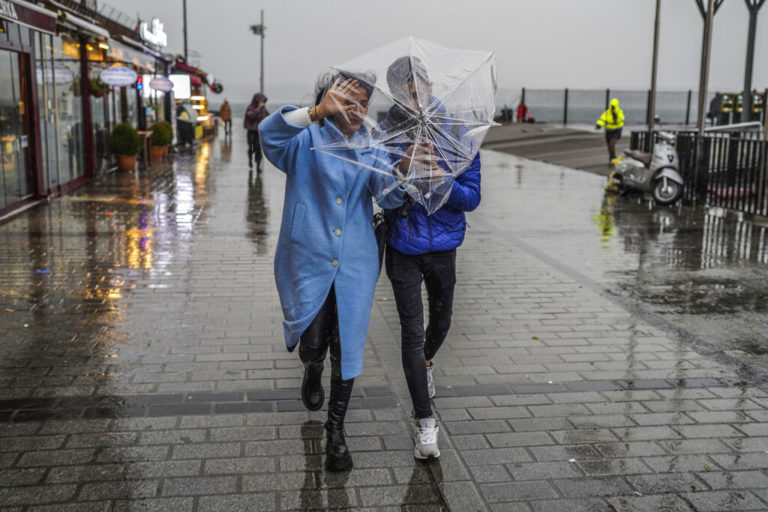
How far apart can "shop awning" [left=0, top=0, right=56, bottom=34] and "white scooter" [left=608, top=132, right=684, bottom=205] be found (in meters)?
9.62

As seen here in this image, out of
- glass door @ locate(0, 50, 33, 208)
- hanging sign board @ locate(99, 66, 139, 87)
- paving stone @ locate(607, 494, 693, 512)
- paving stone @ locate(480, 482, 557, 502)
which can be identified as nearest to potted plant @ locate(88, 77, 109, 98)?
hanging sign board @ locate(99, 66, 139, 87)

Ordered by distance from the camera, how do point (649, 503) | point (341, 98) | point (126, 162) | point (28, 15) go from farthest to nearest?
1. point (126, 162)
2. point (28, 15)
3. point (649, 503)
4. point (341, 98)

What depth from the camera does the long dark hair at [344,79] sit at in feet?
11.4

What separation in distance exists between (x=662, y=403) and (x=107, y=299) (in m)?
4.49

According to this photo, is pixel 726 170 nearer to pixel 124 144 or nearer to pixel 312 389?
pixel 312 389

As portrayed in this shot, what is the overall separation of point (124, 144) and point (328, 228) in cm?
1532

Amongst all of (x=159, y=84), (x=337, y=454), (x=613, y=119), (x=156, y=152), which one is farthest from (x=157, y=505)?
(x=159, y=84)

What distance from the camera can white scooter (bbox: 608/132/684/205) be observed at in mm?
13617

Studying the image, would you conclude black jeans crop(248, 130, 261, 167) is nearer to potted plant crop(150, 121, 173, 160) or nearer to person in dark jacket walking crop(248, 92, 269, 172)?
person in dark jacket walking crop(248, 92, 269, 172)

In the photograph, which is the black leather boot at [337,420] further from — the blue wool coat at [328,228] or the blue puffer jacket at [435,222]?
the blue puffer jacket at [435,222]

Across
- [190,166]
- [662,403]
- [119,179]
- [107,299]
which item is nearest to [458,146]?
[662,403]

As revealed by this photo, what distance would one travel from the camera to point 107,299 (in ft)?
22.8

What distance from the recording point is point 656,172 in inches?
548

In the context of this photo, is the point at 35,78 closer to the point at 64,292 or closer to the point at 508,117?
the point at 64,292
